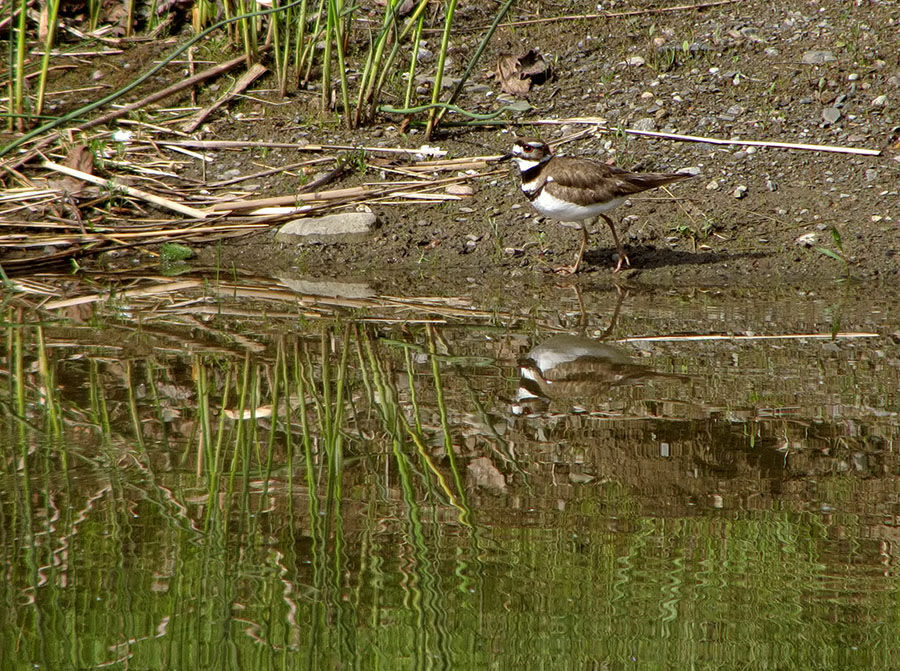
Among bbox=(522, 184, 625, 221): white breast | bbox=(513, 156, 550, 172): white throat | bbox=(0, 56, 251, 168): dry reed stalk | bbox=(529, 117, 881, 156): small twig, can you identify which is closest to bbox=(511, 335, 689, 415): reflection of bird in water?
bbox=(522, 184, 625, 221): white breast

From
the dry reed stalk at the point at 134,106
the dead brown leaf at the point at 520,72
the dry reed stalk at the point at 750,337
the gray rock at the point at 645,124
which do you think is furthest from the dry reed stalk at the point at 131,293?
the gray rock at the point at 645,124

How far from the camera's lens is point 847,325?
5566mm

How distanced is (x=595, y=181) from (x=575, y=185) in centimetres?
16

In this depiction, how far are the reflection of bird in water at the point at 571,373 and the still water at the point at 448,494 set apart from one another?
0.02m

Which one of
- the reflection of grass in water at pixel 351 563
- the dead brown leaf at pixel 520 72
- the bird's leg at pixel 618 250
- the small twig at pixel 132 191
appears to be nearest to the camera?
the reflection of grass in water at pixel 351 563

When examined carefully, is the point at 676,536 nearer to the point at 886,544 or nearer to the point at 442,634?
the point at 886,544

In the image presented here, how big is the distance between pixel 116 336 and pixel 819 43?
20.6ft

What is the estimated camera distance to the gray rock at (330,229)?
24.3ft

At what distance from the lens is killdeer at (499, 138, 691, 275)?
6.69 m

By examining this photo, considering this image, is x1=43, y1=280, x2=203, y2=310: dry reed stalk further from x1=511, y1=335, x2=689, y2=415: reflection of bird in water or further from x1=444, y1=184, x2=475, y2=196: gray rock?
x1=511, y1=335, x2=689, y2=415: reflection of bird in water

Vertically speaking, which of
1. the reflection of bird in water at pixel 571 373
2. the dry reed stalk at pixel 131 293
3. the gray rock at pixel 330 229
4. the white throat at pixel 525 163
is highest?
the white throat at pixel 525 163

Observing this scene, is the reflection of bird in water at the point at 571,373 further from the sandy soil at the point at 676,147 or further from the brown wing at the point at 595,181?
Result: the sandy soil at the point at 676,147

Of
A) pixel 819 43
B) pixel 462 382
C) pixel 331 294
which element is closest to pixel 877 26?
pixel 819 43

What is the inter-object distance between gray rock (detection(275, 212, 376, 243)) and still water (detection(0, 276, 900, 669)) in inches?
73.0
